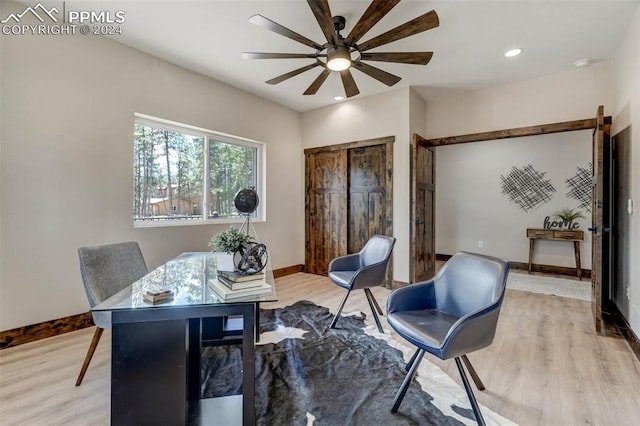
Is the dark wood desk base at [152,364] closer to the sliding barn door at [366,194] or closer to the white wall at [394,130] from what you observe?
the white wall at [394,130]

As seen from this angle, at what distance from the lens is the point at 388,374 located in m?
2.00

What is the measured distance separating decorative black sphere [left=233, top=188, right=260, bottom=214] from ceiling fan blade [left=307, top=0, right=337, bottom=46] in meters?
1.53

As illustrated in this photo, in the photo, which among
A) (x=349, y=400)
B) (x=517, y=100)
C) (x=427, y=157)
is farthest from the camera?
(x=427, y=157)

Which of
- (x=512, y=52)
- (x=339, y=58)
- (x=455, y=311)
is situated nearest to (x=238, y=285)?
(x=455, y=311)

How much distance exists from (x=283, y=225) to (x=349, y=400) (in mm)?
3385

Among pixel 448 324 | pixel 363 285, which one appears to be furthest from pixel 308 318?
pixel 448 324

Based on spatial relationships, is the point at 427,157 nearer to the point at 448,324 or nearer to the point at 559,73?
the point at 559,73

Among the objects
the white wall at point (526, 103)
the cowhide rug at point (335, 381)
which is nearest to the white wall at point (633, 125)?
the white wall at point (526, 103)

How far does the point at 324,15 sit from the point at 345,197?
2950mm

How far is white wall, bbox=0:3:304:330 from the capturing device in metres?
2.37

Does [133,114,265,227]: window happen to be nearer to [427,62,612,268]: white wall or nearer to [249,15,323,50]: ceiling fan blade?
[249,15,323,50]: ceiling fan blade

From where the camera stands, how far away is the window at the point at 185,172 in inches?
129

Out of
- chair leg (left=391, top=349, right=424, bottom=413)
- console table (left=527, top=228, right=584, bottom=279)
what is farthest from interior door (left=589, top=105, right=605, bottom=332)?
console table (left=527, top=228, right=584, bottom=279)

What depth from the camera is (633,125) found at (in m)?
2.49
